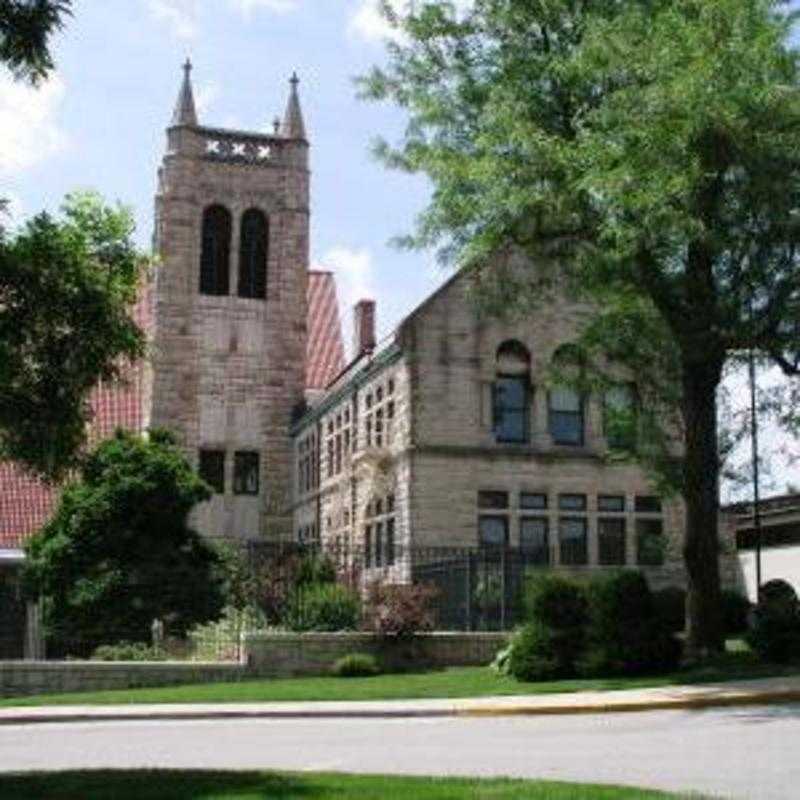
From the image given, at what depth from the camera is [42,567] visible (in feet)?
114

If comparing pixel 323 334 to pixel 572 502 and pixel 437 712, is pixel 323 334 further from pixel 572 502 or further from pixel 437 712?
pixel 437 712

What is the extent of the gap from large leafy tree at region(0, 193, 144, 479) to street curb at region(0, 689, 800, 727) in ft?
27.8

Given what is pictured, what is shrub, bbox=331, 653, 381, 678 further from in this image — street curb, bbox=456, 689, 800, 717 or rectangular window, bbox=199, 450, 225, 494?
rectangular window, bbox=199, 450, 225, 494

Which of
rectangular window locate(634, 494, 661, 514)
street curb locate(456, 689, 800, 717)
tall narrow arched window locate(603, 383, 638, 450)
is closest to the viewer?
street curb locate(456, 689, 800, 717)

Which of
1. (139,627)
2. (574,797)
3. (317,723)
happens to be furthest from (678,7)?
(139,627)

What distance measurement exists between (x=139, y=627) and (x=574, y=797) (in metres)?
23.7

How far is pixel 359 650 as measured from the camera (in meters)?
27.5

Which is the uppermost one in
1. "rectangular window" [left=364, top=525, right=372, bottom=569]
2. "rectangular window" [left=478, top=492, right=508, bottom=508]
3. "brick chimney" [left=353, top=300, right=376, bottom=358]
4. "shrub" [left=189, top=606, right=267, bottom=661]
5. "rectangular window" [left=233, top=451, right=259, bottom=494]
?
"brick chimney" [left=353, top=300, right=376, bottom=358]

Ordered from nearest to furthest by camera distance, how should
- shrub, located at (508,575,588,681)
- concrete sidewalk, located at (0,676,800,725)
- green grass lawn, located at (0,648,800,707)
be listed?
concrete sidewalk, located at (0,676,800,725) < green grass lawn, located at (0,648,800,707) < shrub, located at (508,575,588,681)

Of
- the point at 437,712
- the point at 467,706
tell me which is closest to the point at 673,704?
the point at 467,706

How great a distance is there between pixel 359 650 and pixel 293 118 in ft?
109

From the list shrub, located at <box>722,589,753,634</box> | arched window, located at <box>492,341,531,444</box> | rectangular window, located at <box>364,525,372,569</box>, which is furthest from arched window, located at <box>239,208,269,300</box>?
shrub, located at <box>722,589,753,634</box>

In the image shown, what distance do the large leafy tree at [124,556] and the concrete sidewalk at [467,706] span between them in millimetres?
11117

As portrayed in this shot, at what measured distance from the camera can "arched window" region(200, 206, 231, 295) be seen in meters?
53.7
